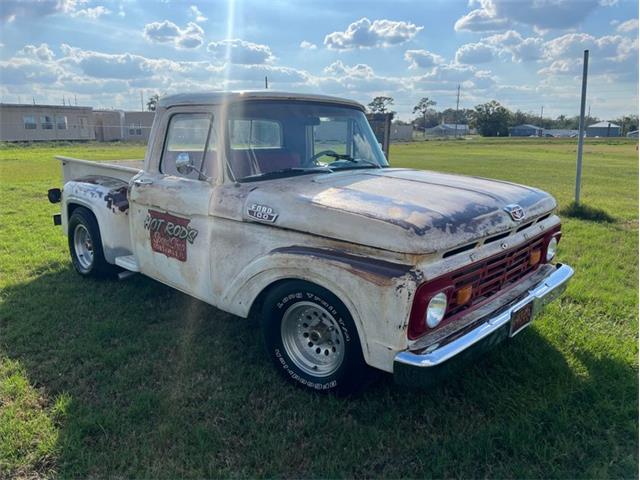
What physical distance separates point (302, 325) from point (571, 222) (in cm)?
716

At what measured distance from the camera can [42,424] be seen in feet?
9.97

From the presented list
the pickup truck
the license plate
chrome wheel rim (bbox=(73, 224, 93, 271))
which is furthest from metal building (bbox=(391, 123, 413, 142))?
the license plate

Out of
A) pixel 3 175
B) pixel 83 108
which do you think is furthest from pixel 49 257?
pixel 83 108

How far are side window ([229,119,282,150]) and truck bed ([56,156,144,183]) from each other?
158cm

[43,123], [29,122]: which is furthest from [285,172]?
[43,123]

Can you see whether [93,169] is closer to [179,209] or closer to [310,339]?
[179,209]

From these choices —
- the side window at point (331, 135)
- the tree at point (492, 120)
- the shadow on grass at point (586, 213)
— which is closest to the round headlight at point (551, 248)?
the side window at point (331, 135)

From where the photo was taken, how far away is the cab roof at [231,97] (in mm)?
3700

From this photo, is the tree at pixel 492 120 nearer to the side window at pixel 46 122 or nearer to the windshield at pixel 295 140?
the side window at pixel 46 122

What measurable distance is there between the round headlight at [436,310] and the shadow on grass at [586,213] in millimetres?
7565

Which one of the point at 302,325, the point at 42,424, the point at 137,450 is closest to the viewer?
the point at 137,450

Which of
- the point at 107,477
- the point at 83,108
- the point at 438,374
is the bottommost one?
the point at 107,477

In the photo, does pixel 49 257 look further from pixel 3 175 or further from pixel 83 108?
pixel 83 108

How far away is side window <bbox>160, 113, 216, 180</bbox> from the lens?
3.75 m
